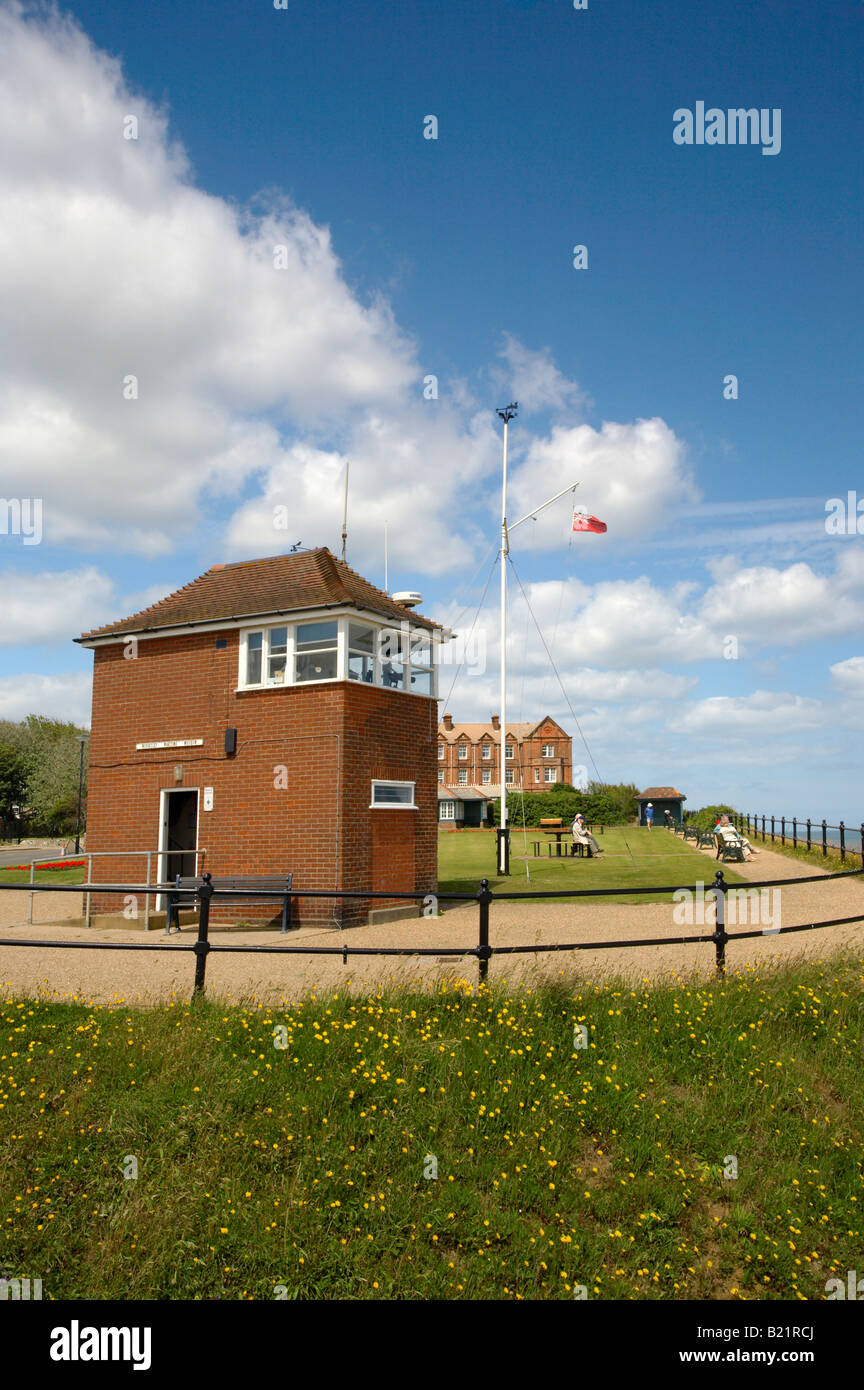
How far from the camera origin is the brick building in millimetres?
81625

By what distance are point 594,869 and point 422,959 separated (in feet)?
53.9

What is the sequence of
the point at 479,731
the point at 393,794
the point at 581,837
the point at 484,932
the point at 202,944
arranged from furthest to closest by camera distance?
1. the point at 479,731
2. the point at 581,837
3. the point at 393,794
4. the point at 202,944
5. the point at 484,932

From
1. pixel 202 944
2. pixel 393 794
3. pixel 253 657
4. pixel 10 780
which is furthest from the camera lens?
pixel 10 780

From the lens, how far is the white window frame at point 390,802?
18.2 metres

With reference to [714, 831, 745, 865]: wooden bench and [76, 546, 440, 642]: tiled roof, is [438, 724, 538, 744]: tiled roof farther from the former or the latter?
[76, 546, 440, 642]: tiled roof

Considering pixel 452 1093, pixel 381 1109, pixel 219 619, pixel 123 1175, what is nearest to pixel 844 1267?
pixel 452 1093

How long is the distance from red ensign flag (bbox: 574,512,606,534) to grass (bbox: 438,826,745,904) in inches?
399

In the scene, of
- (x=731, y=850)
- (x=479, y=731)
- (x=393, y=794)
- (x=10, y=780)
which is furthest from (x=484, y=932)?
(x=479, y=731)

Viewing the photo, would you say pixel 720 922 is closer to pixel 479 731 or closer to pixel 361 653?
pixel 361 653

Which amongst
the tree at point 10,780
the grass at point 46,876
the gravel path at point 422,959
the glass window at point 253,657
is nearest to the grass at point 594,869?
the gravel path at point 422,959

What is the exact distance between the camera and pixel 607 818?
68375 millimetres

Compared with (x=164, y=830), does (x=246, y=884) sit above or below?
below

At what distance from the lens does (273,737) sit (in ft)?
59.8
